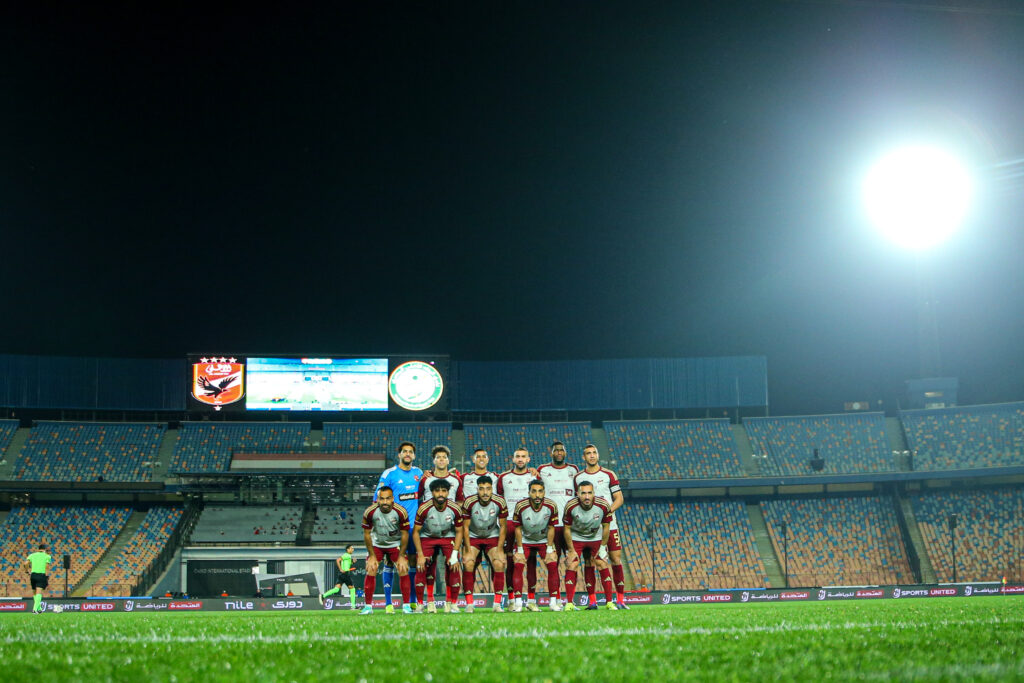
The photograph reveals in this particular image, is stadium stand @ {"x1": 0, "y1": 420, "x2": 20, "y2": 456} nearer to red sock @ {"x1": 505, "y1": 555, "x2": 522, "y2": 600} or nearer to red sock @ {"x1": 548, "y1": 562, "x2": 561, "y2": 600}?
red sock @ {"x1": 505, "y1": 555, "x2": 522, "y2": 600}

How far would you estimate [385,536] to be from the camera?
15.3 metres

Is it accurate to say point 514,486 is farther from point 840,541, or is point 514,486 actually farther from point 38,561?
point 840,541

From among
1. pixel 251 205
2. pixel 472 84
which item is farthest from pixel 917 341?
pixel 251 205

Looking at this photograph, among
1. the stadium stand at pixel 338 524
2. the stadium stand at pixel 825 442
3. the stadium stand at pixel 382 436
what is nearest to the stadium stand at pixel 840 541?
the stadium stand at pixel 825 442

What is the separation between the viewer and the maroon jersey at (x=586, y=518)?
619 inches

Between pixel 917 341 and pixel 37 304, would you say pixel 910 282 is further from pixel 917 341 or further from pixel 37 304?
pixel 37 304

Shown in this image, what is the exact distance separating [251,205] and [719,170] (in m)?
21.4

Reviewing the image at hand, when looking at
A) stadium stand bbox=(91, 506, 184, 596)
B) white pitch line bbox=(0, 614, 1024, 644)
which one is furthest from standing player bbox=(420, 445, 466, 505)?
stadium stand bbox=(91, 506, 184, 596)

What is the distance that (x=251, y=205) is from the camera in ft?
133

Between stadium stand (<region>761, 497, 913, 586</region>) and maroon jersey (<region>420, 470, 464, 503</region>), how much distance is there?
34.9 meters

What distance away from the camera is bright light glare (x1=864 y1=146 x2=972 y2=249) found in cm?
4269

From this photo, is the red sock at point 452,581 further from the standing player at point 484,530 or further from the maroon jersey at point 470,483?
the maroon jersey at point 470,483

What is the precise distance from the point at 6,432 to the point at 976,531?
5491 centimetres

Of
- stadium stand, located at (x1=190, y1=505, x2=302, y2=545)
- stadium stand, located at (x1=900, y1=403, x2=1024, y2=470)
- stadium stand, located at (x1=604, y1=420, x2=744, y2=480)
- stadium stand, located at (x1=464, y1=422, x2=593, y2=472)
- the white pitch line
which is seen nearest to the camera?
the white pitch line
